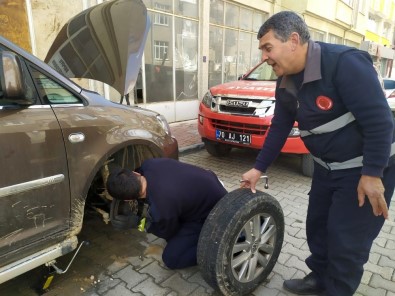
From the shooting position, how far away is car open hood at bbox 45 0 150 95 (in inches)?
106

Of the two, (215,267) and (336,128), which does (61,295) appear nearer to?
(215,267)

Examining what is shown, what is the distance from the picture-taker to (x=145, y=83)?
7.31 meters

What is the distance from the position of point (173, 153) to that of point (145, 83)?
482 centimetres

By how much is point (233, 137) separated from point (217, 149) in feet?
2.88

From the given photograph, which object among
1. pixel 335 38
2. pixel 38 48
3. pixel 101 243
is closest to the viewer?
pixel 101 243

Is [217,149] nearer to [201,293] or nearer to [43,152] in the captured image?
[201,293]

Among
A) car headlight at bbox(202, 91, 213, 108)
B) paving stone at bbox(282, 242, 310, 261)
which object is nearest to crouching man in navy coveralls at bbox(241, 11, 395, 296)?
paving stone at bbox(282, 242, 310, 261)

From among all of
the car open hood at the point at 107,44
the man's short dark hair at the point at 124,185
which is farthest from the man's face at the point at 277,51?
the car open hood at the point at 107,44

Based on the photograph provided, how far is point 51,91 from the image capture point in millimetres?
2012

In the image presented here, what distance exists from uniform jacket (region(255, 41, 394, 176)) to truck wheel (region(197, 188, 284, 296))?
1.71 ft

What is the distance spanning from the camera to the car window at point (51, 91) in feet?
6.33

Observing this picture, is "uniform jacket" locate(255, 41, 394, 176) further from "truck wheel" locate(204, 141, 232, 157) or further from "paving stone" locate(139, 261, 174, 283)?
"truck wheel" locate(204, 141, 232, 157)

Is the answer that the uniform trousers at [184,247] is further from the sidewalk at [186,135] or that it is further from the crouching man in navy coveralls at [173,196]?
the sidewalk at [186,135]

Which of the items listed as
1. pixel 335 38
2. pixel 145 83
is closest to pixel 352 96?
pixel 145 83
